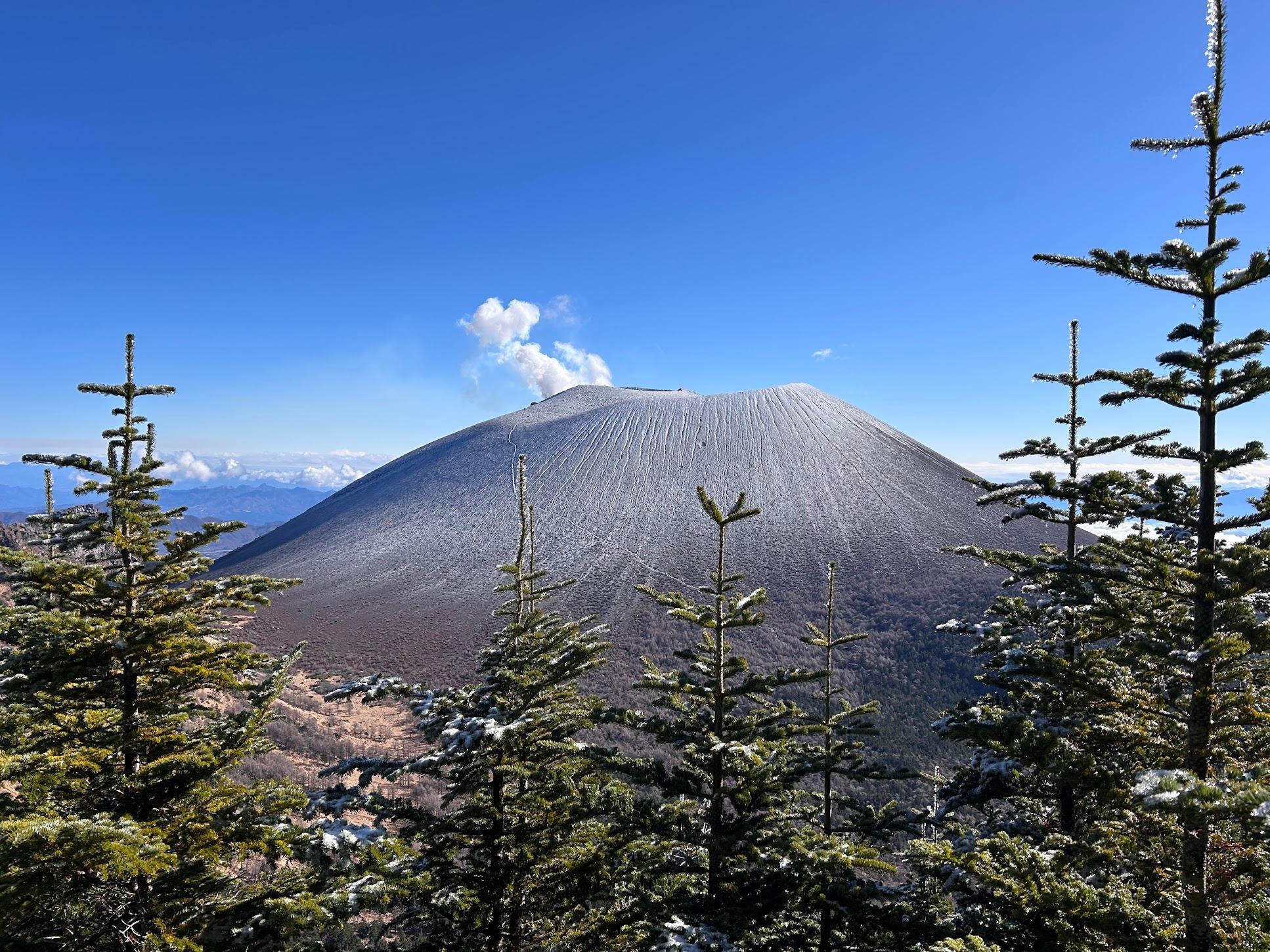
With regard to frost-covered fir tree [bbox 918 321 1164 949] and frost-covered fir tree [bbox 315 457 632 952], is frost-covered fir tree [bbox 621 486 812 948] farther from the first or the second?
frost-covered fir tree [bbox 918 321 1164 949]

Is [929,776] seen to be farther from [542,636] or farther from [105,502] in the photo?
[105,502]

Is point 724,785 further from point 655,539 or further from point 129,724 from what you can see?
point 655,539

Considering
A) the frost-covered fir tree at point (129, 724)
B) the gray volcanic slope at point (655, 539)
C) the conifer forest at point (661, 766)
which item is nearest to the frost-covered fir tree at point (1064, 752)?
the conifer forest at point (661, 766)

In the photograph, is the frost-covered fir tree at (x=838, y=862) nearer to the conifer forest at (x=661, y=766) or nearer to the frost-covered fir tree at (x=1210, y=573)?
the conifer forest at (x=661, y=766)

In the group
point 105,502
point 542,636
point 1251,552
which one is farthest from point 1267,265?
point 105,502

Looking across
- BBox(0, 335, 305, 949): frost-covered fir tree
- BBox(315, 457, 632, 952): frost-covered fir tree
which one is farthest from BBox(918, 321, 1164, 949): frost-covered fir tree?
BBox(0, 335, 305, 949): frost-covered fir tree

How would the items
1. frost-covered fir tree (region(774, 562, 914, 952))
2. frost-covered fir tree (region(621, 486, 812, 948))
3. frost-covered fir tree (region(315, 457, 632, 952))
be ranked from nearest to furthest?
Result: 1. frost-covered fir tree (region(774, 562, 914, 952))
2. frost-covered fir tree (region(621, 486, 812, 948))
3. frost-covered fir tree (region(315, 457, 632, 952))

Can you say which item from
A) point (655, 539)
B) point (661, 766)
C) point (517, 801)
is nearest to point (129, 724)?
point (517, 801)
